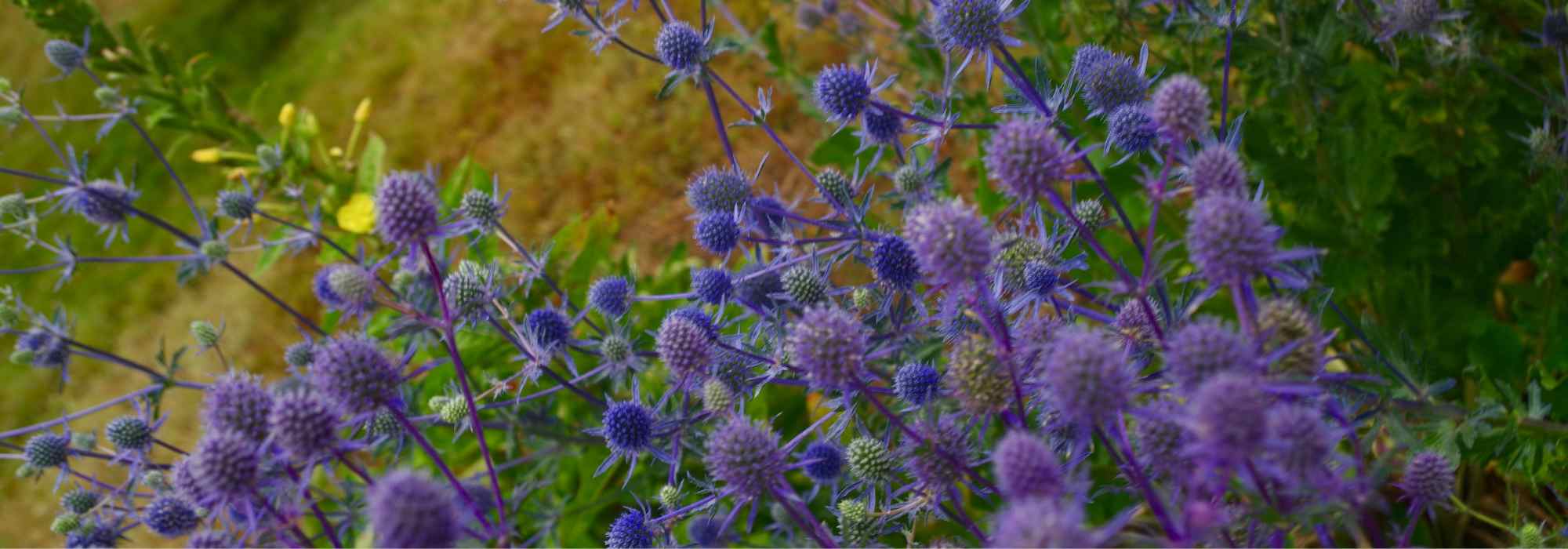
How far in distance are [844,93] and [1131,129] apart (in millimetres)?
444

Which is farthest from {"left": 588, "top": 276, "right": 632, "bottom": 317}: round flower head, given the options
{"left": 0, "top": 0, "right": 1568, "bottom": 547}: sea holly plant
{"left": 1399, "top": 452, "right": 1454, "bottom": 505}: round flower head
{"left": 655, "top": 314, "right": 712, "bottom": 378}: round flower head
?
{"left": 1399, "top": 452, "right": 1454, "bottom": 505}: round flower head

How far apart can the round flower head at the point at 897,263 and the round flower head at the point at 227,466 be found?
864 millimetres

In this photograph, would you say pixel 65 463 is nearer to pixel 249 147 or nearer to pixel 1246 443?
pixel 249 147

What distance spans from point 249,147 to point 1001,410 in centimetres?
289

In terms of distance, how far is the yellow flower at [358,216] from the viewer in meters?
3.08

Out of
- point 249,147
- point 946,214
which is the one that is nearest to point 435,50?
point 249,147

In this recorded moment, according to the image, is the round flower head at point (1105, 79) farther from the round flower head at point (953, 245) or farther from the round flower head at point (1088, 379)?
the round flower head at point (1088, 379)

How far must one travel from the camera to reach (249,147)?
3.29 meters

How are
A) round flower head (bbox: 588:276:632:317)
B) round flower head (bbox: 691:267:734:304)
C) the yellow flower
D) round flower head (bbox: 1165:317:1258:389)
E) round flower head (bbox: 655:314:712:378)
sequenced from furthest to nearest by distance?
the yellow flower
round flower head (bbox: 588:276:632:317)
round flower head (bbox: 691:267:734:304)
round flower head (bbox: 655:314:712:378)
round flower head (bbox: 1165:317:1258:389)

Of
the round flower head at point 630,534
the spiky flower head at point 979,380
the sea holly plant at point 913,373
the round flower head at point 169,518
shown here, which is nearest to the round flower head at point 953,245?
the sea holly plant at point 913,373

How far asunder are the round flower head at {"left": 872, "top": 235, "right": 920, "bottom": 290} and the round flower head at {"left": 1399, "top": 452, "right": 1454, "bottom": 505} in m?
0.67

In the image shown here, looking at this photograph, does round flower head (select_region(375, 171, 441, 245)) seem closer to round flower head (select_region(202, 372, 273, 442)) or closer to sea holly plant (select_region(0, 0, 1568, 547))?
sea holly plant (select_region(0, 0, 1568, 547))

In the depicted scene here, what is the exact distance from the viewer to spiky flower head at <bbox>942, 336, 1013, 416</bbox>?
4.01 ft

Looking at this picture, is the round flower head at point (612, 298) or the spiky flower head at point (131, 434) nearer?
the spiky flower head at point (131, 434)
